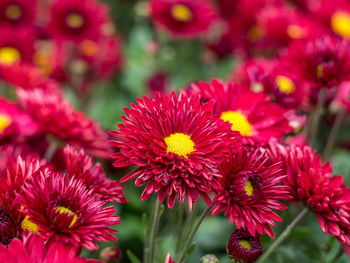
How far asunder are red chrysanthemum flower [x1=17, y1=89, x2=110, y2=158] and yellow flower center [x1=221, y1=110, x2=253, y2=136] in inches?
10.4

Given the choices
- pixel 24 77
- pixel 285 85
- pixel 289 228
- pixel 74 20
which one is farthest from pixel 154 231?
pixel 74 20

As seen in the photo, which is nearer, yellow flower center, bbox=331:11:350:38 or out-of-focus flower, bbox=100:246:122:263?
out-of-focus flower, bbox=100:246:122:263

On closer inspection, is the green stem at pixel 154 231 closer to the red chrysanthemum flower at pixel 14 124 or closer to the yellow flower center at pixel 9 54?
the red chrysanthemum flower at pixel 14 124

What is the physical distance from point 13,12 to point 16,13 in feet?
0.03

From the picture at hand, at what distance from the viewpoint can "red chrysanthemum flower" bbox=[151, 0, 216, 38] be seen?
4.57 ft

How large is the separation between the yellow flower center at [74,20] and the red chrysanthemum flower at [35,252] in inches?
39.2

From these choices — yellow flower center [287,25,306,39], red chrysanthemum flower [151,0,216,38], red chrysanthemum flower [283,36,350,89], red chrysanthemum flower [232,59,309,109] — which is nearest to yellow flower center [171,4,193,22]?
red chrysanthemum flower [151,0,216,38]

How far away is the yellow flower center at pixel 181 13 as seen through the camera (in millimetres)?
1428

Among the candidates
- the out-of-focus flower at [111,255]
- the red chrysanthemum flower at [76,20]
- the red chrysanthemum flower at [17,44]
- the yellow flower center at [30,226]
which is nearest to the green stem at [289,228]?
the out-of-focus flower at [111,255]

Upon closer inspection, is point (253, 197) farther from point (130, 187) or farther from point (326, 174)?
point (130, 187)

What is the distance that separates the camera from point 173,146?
0.59m

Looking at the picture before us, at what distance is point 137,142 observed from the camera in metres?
0.55

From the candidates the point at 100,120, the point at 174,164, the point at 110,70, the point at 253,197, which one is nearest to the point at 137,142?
the point at 174,164

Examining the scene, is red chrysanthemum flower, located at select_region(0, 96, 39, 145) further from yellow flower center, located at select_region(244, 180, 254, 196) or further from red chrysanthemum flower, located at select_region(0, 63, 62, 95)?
yellow flower center, located at select_region(244, 180, 254, 196)
